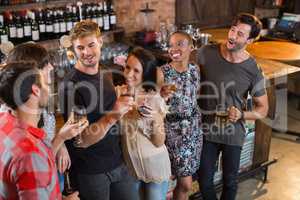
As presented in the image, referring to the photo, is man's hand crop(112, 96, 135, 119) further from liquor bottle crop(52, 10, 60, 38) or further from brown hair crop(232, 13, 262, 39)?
liquor bottle crop(52, 10, 60, 38)

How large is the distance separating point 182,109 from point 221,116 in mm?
310

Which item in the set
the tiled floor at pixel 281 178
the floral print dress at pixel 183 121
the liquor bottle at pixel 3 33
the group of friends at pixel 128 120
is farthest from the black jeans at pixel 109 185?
the liquor bottle at pixel 3 33

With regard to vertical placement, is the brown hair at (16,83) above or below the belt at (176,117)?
above

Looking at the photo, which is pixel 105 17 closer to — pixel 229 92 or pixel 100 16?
pixel 100 16

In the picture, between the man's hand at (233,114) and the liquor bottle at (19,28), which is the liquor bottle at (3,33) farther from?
the man's hand at (233,114)

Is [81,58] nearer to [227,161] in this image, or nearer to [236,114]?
[236,114]

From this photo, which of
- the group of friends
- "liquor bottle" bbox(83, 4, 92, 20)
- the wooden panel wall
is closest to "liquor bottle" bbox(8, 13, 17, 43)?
"liquor bottle" bbox(83, 4, 92, 20)

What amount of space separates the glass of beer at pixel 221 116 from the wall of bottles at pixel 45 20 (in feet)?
6.55

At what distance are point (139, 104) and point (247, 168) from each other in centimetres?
189

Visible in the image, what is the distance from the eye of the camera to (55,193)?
64.7 inches

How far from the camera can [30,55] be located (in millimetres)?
1901

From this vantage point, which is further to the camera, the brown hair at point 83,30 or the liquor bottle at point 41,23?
the liquor bottle at point 41,23

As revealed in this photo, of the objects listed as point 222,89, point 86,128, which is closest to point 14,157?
point 86,128

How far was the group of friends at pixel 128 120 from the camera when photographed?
1556mm
